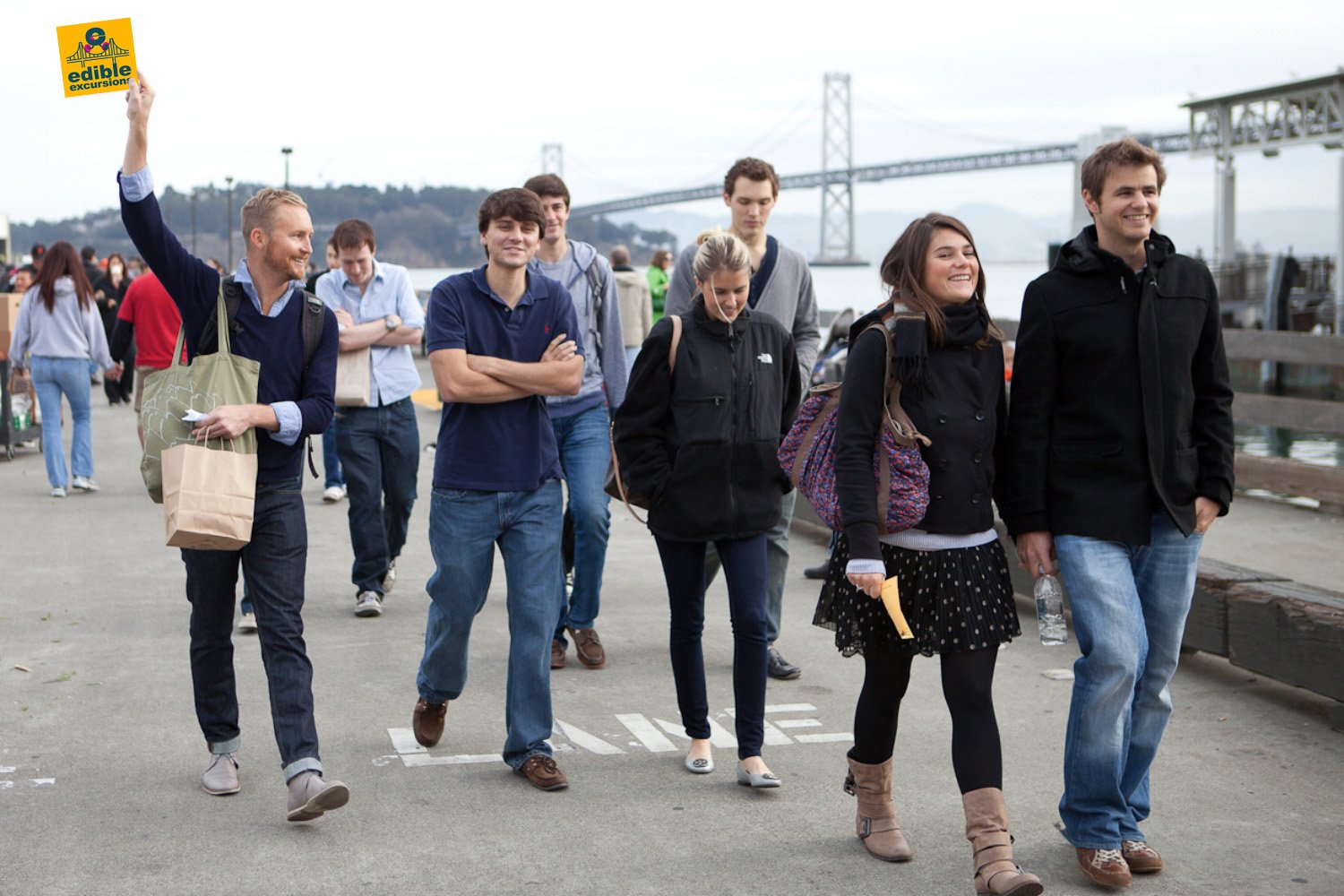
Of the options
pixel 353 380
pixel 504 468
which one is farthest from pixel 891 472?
pixel 353 380

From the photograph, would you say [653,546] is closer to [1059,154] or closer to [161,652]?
[161,652]

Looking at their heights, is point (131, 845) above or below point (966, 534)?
below

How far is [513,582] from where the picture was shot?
493 cm

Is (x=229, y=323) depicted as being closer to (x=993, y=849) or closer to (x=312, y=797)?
(x=312, y=797)

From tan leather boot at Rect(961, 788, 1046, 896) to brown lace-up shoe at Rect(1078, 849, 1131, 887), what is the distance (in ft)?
0.45

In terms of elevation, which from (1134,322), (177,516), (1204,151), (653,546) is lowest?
(653,546)

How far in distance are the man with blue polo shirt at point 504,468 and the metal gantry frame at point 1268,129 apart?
2460 cm

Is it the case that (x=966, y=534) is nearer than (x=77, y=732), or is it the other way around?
(x=966, y=534)

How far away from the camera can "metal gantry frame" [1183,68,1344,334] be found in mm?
30266

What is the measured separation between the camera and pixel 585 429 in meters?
6.22

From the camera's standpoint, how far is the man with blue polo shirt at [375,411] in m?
7.40

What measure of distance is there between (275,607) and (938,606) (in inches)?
76.9

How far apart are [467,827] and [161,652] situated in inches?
107

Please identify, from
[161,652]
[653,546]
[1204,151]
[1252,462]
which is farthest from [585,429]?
[1204,151]
